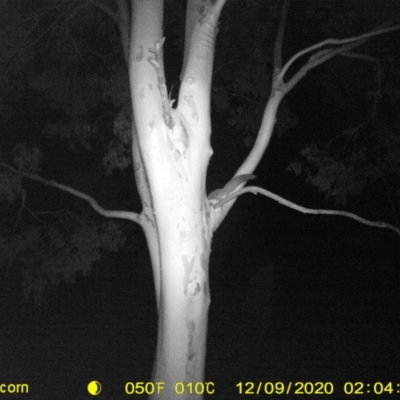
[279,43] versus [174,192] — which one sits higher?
[279,43]

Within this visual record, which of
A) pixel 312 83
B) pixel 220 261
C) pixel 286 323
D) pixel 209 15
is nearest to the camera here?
pixel 209 15

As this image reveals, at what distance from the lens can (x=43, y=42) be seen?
1165cm

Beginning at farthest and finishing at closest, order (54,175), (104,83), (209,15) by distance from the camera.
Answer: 1. (54,175)
2. (104,83)
3. (209,15)

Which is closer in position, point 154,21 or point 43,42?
point 154,21

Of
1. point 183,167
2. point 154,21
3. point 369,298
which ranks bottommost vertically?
point 183,167

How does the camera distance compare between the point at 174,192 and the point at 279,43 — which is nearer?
the point at 174,192

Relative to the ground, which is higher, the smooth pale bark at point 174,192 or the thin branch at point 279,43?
the thin branch at point 279,43

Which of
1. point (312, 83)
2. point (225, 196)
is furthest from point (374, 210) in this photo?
point (225, 196)

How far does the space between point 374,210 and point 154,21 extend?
1591 cm

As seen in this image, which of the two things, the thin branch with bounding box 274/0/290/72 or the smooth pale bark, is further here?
the thin branch with bounding box 274/0/290/72

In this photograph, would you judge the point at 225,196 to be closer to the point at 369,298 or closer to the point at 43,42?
the point at 43,42

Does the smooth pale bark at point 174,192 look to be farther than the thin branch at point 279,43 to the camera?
No

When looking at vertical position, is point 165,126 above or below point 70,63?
below

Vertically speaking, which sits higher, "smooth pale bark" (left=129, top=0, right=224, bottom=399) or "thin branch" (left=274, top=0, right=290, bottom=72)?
"thin branch" (left=274, top=0, right=290, bottom=72)
